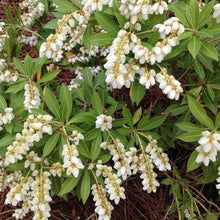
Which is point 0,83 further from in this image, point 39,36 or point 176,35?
point 176,35

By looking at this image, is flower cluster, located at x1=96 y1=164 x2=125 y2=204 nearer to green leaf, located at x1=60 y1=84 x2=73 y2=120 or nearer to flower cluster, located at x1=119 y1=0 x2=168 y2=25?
green leaf, located at x1=60 y1=84 x2=73 y2=120

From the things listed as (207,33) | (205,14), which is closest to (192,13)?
(205,14)

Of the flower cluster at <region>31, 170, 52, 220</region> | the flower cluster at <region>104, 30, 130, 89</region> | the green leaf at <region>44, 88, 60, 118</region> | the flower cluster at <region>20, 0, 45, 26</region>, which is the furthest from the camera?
the flower cluster at <region>20, 0, 45, 26</region>

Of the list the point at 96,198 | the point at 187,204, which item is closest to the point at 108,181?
the point at 96,198

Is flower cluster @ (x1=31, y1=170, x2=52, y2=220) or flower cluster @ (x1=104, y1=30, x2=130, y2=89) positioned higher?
flower cluster @ (x1=104, y1=30, x2=130, y2=89)

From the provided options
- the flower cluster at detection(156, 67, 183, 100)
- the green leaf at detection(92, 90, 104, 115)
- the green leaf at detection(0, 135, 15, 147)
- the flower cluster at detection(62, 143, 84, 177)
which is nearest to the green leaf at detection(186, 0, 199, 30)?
the flower cluster at detection(156, 67, 183, 100)

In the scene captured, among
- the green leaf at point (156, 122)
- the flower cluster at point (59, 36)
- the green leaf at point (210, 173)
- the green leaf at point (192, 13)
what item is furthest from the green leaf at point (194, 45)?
the green leaf at point (210, 173)
